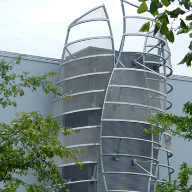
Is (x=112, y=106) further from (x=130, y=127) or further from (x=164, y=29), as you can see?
(x=164, y=29)

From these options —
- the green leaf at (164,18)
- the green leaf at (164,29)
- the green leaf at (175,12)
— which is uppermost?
the green leaf at (175,12)

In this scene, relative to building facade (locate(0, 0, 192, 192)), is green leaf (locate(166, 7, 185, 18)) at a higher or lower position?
lower

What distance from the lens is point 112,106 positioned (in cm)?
1977

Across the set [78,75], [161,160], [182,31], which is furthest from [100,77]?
[182,31]

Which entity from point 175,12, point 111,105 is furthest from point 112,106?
point 175,12

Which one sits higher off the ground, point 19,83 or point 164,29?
point 19,83

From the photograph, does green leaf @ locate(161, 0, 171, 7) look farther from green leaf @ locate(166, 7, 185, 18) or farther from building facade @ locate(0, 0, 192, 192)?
building facade @ locate(0, 0, 192, 192)

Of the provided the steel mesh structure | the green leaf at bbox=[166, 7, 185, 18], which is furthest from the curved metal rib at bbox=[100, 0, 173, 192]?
the green leaf at bbox=[166, 7, 185, 18]

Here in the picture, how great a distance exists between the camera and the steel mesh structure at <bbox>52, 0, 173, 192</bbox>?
19.4 meters

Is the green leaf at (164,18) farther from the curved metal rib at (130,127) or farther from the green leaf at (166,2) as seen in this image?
the curved metal rib at (130,127)

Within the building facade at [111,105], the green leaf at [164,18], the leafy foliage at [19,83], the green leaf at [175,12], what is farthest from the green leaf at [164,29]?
the building facade at [111,105]

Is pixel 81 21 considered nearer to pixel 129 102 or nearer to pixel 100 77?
pixel 100 77

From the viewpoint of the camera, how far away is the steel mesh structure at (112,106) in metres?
19.4

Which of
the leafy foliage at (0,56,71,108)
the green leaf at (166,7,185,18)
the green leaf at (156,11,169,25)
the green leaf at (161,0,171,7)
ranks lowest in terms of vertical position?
the green leaf at (156,11,169,25)
